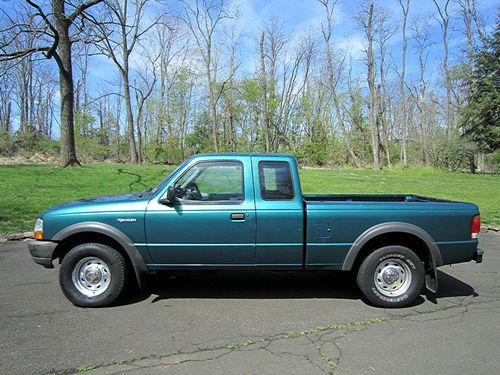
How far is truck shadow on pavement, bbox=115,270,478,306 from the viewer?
15.8ft

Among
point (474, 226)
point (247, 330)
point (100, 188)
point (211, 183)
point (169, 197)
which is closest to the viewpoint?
point (247, 330)

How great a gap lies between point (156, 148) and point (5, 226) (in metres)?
31.5

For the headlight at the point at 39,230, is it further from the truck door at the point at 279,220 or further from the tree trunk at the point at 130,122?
the tree trunk at the point at 130,122

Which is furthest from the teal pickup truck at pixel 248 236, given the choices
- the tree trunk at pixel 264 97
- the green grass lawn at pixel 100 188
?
the tree trunk at pixel 264 97

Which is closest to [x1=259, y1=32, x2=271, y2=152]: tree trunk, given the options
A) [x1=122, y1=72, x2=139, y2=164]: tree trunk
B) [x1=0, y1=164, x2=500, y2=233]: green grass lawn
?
[x1=122, y1=72, x2=139, y2=164]: tree trunk

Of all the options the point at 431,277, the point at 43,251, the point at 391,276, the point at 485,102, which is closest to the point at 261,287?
the point at 391,276

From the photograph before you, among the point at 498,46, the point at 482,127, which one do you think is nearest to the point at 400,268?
the point at 482,127

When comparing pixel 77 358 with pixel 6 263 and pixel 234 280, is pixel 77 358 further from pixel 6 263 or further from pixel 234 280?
pixel 6 263

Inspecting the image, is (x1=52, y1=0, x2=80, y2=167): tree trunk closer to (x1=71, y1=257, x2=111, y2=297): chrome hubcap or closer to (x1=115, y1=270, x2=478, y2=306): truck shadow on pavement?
(x1=115, y1=270, x2=478, y2=306): truck shadow on pavement

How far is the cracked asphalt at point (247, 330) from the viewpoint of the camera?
10.3 feet

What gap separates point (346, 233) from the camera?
4340mm

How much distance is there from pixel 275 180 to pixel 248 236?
0.78 meters

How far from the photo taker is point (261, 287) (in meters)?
5.14

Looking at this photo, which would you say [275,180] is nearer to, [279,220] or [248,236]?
[279,220]
